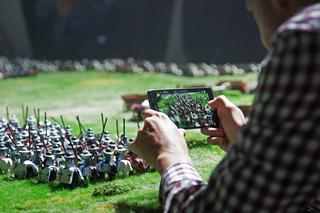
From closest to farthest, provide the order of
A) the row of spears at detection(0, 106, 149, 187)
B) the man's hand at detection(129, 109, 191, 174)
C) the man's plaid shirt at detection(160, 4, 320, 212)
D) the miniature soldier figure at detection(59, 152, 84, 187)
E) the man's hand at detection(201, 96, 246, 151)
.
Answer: the man's plaid shirt at detection(160, 4, 320, 212), the man's hand at detection(129, 109, 191, 174), the man's hand at detection(201, 96, 246, 151), the miniature soldier figure at detection(59, 152, 84, 187), the row of spears at detection(0, 106, 149, 187)

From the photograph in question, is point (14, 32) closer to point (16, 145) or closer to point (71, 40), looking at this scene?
point (71, 40)

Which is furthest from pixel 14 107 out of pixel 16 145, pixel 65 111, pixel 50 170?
pixel 50 170

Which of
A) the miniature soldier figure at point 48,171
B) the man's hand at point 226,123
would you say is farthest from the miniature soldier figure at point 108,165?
the man's hand at point 226,123

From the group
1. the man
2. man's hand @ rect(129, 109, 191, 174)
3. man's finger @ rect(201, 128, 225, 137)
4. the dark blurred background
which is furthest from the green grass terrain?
the dark blurred background


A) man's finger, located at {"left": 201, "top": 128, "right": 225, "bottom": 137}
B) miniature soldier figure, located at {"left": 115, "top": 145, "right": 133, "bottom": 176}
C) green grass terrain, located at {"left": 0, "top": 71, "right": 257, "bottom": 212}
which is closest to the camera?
man's finger, located at {"left": 201, "top": 128, "right": 225, "bottom": 137}

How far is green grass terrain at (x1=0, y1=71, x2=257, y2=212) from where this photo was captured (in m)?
3.96

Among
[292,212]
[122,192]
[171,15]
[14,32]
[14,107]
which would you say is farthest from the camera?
[14,32]

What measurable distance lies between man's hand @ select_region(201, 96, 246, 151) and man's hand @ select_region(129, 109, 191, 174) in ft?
1.88

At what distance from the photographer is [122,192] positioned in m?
4.22

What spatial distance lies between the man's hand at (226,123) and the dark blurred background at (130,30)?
18.5 meters

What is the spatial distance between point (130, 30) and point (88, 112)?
1280 cm

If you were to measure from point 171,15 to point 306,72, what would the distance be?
21.3 metres

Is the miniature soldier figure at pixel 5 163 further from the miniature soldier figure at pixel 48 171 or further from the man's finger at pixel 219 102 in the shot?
the man's finger at pixel 219 102

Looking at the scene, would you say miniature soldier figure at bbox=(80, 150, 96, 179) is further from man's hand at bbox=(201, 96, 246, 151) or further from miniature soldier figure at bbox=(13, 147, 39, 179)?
man's hand at bbox=(201, 96, 246, 151)
